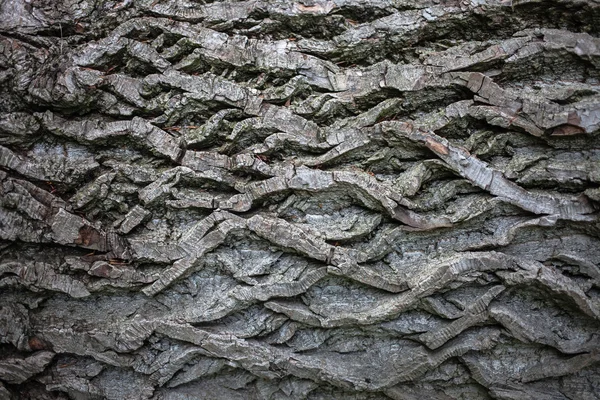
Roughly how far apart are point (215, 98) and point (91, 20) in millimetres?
1492

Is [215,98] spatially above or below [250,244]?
above

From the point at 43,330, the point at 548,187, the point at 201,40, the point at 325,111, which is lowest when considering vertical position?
the point at 43,330

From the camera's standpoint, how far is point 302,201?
389 cm

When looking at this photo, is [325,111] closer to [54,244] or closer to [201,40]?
[201,40]

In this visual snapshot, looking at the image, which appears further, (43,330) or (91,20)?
(91,20)

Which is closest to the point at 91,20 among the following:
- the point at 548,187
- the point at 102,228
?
the point at 102,228

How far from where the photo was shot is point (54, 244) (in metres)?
3.99

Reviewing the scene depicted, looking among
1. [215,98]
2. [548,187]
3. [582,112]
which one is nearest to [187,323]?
[215,98]

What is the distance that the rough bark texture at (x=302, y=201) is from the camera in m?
3.67

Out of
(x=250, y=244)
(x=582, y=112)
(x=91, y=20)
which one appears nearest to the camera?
(x=582, y=112)

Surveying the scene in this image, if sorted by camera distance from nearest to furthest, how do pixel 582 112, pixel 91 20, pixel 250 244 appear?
1. pixel 582 112
2. pixel 250 244
3. pixel 91 20

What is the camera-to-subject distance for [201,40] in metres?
4.05

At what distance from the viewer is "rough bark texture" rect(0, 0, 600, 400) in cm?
367

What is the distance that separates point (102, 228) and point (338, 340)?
90.1 inches
